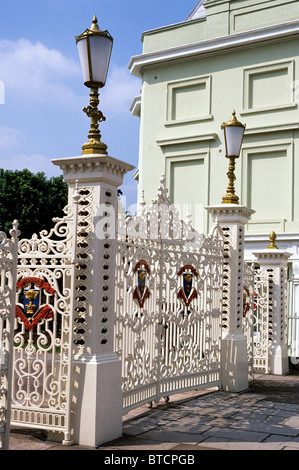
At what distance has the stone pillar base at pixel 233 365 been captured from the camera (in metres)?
8.92

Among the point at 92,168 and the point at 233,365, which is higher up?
the point at 92,168

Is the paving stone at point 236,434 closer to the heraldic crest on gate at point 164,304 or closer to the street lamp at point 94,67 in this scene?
the heraldic crest on gate at point 164,304

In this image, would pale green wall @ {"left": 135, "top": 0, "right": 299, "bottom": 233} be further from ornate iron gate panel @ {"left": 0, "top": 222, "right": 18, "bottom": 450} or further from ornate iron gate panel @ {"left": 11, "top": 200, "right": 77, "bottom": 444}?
ornate iron gate panel @ {"left": 0, "top": 222, "right": 18, "bottom": 450}

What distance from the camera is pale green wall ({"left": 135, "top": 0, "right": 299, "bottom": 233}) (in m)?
15.6

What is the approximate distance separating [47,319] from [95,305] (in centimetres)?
55

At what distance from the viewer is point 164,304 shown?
24.8 ft

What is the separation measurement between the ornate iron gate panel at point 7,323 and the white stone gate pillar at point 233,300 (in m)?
5.11

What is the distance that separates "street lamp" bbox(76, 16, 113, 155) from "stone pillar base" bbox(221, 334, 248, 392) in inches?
177

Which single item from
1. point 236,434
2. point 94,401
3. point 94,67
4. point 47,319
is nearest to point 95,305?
point 47,319

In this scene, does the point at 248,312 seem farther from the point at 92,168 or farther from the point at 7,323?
the point at 7,323

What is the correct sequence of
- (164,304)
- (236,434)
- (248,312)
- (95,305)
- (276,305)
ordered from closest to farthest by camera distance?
(95,305), (236,434), (164,304), (248,312), (276,305)

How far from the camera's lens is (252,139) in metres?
16.1
